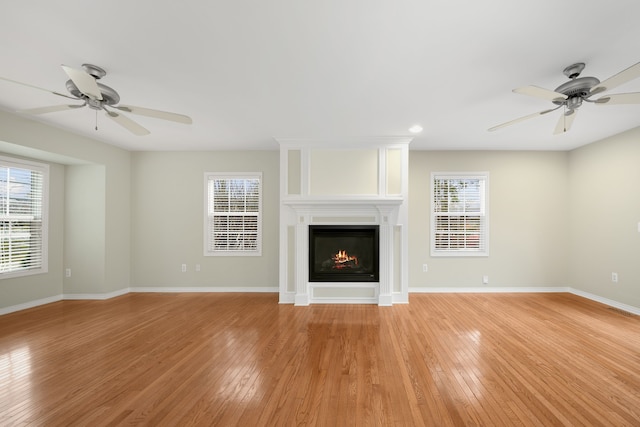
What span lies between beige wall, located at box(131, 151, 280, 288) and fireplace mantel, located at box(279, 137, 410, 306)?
0.74m

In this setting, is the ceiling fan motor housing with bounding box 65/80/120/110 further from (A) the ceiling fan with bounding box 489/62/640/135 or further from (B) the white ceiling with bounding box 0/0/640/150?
(A) the ceiling fan with bounding box 489/62/640/135

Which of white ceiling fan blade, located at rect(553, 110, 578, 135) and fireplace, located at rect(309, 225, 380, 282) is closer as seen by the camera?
white ceiling fan blade, located at rect(553, 110, 578, 135)

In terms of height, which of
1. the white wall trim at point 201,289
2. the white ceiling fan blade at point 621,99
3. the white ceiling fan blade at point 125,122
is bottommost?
the white wall trim at point 201,289

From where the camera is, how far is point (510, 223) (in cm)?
545

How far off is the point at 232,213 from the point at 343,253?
7.25ft

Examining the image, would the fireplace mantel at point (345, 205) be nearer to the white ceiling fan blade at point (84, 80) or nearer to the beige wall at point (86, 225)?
the white ceiling fan blade at point (84, 80)

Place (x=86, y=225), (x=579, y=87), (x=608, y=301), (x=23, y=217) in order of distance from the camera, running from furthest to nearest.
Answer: (x=86, y=225)
(x=608, y=301)
(x=23, y=217)
(x=579, y=87)

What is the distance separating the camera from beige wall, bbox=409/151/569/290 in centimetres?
543

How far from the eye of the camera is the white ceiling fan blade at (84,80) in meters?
1.98

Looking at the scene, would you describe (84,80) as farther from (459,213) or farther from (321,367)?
(459,213)

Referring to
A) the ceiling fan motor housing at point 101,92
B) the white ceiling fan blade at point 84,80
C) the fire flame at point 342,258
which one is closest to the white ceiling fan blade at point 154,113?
the ceiling fan motor housing at point 101,92

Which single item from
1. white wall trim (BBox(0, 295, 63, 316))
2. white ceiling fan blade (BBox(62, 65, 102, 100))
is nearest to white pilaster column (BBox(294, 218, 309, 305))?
white ceiling fan blade (BBox(62, 65, 102, 100))

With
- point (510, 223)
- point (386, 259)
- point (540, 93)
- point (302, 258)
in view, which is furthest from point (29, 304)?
point (510, 223)

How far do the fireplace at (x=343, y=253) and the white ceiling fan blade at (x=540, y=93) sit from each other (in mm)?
2754
